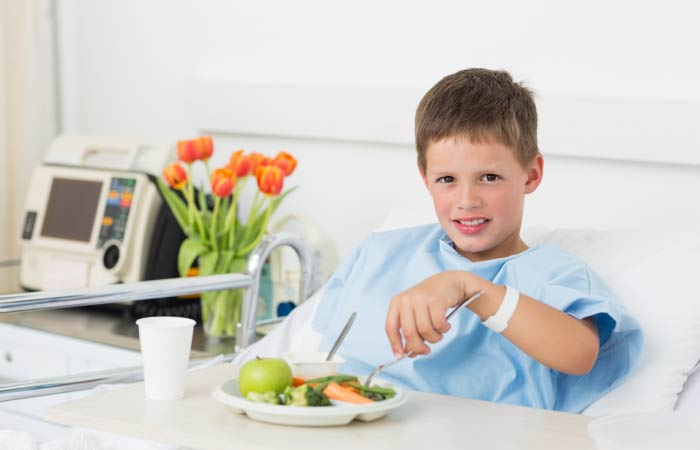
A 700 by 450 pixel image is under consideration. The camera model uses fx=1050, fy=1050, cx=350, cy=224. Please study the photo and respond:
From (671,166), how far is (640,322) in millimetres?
517

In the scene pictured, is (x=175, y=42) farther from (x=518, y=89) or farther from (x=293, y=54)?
(x=518, y=89)

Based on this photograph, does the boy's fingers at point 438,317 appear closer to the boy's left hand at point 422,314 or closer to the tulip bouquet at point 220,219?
the boy's left hand at point 422,314

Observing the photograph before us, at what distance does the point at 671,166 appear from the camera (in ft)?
6.33

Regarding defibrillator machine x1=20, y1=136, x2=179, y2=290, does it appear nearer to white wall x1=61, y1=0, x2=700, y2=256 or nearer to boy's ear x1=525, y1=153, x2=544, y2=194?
white wall x1=61, y1=0, x2=700, y2=256

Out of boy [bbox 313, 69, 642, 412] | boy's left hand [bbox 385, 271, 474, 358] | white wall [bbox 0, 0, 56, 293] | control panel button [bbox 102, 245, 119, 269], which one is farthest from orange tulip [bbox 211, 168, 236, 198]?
boy's left hand [bbox 385, 271, 474, 358]

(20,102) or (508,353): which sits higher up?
(20,102)

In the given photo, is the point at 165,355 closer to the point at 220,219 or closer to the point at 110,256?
the point at 220,219

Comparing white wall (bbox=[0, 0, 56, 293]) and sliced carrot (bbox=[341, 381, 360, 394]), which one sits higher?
white wall (bbox=[0, 0, 56, 293])

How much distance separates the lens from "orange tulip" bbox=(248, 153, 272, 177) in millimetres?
2199

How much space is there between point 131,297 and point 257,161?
0.56 metres

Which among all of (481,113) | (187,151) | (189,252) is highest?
(481,113)

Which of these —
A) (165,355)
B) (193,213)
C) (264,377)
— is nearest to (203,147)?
(193,213)

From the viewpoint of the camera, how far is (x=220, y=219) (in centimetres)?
228

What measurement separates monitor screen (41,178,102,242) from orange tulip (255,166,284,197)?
506mm
